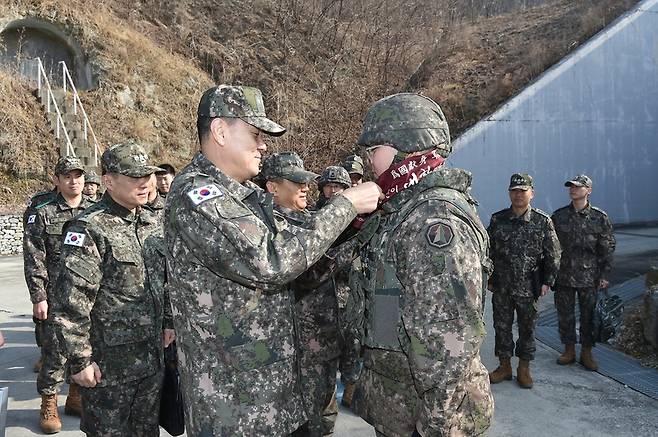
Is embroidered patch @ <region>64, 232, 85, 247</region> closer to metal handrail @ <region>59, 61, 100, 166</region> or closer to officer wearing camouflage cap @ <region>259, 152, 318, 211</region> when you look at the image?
officer wearing camouflage cap @ <region>259, 152, 318, 211</region>

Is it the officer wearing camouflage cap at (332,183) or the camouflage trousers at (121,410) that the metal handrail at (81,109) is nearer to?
the officer wearing camouflage cap at (332,183)

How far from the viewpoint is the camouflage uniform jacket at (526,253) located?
5.02m

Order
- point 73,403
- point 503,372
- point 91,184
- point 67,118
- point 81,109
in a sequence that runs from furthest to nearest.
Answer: point 81,109 → point 67,118 → point 91,184 → point 503,372 → point 73,403

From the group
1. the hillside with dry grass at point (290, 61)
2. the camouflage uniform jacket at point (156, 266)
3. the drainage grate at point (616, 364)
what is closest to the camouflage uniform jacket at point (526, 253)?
the drainage grate at point (616, 364)

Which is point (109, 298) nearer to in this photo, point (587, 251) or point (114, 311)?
point (114, 311)

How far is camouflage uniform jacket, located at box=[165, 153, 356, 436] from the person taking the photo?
73.1 inches

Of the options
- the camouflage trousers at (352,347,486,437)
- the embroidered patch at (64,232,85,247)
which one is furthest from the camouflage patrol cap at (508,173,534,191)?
the embroidered patch at (64,232,85,247)

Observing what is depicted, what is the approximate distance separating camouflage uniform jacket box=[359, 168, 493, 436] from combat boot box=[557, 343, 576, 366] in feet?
12.8

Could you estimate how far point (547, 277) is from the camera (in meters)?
5.02

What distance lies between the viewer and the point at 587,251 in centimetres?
545

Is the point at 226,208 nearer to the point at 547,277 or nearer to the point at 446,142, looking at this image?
the point at 446,142

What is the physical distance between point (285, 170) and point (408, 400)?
192cm

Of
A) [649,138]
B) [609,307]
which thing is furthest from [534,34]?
[609,307]

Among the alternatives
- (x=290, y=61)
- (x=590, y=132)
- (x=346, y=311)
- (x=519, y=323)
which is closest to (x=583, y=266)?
(x=519, y=323)
